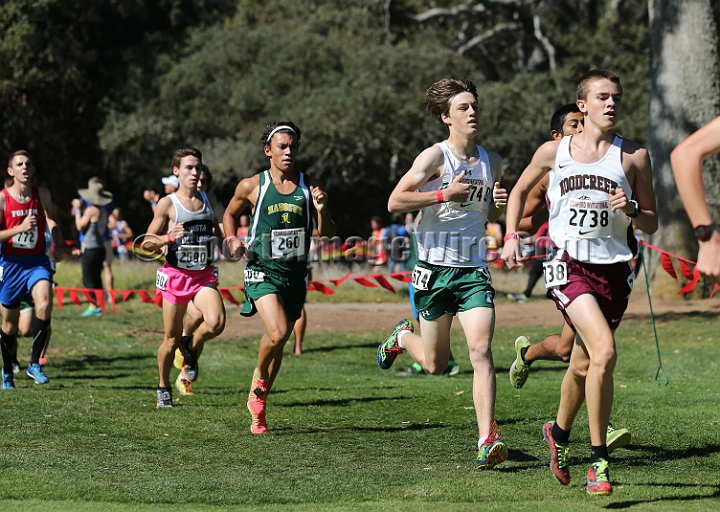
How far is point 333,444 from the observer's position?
7.36 m

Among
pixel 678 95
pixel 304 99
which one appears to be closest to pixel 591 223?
pixel 678 95

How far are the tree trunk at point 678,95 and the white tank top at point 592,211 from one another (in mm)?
13253

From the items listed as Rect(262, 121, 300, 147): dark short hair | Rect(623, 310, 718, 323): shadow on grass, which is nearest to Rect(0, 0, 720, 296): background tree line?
Rect(623, 310, 718, 323): shadow on grass

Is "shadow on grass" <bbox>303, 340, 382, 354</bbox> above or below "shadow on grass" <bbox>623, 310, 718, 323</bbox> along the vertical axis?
below

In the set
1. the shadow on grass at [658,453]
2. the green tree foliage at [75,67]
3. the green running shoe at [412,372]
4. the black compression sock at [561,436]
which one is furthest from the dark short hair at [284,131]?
the green tree foliage at [75,67]

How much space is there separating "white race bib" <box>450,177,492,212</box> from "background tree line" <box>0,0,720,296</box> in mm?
20860

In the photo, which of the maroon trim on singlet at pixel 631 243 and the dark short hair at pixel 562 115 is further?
the dark short hair at pixel 562 115

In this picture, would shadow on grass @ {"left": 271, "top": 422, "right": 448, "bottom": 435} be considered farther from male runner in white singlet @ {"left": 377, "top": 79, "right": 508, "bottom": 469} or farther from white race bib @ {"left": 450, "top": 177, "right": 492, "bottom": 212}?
white race bib @ {"left": 450, "top": 177, "right": 492, "bottom": 212}

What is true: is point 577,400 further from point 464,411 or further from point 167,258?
point 167,258

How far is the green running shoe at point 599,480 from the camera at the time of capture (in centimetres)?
546

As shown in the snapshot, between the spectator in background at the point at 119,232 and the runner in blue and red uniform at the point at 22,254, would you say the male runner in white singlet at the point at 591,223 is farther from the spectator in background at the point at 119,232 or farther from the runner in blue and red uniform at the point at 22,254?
the spectator in background at the point at 119,232

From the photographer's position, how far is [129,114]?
106 ft

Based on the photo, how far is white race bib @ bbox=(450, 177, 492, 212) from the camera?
6.79 meters

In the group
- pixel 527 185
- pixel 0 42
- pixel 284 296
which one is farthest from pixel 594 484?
pixel 0 42
